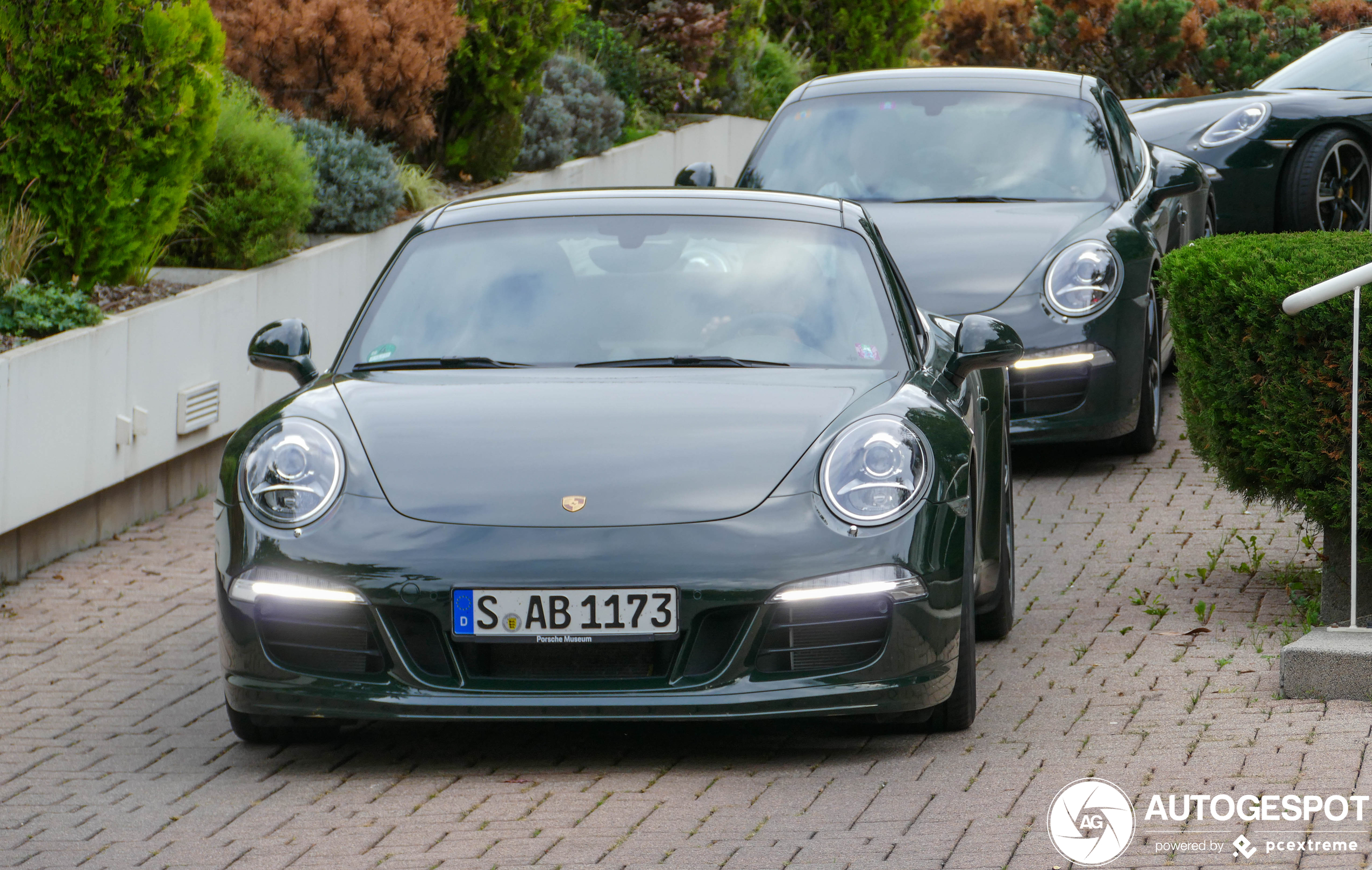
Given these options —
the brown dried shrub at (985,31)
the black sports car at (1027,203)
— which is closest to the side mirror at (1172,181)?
the black sports car at (1027,203)

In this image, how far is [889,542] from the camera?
476 cm

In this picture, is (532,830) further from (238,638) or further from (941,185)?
(941,185)

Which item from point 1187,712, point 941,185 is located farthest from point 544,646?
point 941,185

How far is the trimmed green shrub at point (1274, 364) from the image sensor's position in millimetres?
5703

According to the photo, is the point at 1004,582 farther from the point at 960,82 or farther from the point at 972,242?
the point at 960,82

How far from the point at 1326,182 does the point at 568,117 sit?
19.4 ft

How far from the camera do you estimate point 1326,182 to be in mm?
12102

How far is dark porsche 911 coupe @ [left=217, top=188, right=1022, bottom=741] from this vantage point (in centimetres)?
467

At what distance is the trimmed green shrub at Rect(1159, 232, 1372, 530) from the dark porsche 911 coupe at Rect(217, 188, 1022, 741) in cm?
105

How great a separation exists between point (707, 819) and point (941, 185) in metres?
5.40

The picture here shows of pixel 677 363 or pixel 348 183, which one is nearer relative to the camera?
pixel 677 363

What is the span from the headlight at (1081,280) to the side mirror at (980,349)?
2.84 m

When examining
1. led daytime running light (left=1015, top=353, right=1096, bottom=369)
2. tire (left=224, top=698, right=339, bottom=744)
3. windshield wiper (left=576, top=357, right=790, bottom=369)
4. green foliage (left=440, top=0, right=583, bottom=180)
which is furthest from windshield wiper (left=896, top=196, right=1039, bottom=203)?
green foliage (left=440, top=0, right=583, bottom=180)

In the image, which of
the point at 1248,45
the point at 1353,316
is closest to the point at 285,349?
the point at 1353,316
